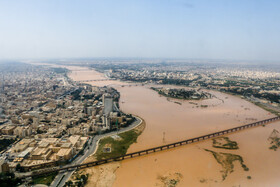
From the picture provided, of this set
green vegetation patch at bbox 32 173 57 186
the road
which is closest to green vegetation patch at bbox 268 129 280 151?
the road

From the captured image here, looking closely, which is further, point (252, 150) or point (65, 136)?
point (65, 136)

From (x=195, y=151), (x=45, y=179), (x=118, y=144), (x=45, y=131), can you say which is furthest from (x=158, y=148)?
(x=45, y=131)

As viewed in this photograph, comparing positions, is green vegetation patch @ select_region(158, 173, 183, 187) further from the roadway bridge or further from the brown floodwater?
the roadway bridge

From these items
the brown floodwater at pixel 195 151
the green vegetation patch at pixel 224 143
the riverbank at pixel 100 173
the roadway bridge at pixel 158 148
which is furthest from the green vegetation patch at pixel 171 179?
the green vegetation patch at pixel 224 143

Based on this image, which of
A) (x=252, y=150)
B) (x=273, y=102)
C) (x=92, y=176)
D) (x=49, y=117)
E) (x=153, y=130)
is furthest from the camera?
(x=273, y=102)

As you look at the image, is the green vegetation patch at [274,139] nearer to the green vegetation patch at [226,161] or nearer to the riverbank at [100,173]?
the green vegetation patch at [226,161]

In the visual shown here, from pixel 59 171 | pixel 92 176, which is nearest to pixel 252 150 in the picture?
pixel 92 176

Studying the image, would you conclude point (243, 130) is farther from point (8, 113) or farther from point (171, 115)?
point (8, 113)
